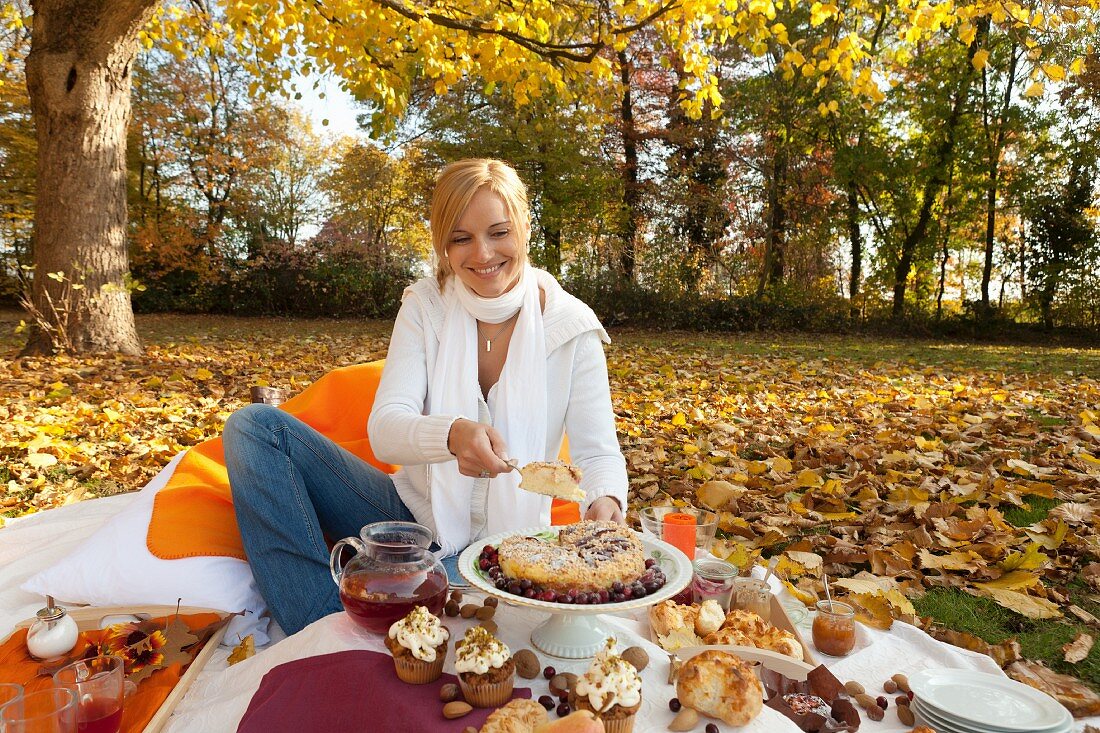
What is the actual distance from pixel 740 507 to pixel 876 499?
730mm

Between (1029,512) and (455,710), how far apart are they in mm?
3454

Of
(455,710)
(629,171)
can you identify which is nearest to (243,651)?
(455,710)

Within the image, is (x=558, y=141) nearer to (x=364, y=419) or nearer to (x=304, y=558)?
(x=364, y=419)

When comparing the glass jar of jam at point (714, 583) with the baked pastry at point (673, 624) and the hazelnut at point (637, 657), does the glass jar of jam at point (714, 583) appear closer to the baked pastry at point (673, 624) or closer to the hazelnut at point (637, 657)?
the baked pastry at point (673, 624)

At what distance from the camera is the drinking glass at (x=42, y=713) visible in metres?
1.54

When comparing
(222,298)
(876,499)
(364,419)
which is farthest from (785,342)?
(222,298)

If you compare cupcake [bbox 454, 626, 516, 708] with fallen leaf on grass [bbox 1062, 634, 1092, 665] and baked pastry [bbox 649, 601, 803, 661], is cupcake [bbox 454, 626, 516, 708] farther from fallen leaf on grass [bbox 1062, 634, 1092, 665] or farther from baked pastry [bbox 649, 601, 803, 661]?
fallen leaf on grass [bbox 1062, 634, 1092, 665]

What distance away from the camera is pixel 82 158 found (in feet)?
25.2

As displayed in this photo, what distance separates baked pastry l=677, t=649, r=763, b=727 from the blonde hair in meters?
1.58

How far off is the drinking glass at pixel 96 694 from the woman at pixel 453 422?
2.00ft

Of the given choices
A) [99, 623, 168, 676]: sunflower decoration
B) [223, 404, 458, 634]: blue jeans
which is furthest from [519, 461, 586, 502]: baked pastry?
[99, 623, 168, 676]: sunflower decoration

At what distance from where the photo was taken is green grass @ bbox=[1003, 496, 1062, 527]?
3613 mm

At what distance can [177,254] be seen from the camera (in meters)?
19.2

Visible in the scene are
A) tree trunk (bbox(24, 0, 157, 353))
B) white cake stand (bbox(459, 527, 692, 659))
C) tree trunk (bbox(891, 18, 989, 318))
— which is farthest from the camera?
tree trunk (bbox(891, 18, 989, 318))
